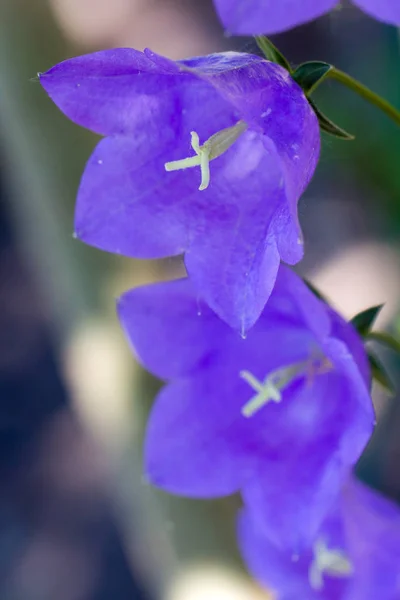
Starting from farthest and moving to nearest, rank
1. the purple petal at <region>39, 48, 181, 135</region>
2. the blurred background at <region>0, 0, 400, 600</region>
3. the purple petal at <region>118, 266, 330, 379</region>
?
the blurred background at <region>0, 0, 400, 600</region> → the purple petal at <region>118, 266, 330, 379</region> → the purple petal at <region>39, 48, 181, 135</region>

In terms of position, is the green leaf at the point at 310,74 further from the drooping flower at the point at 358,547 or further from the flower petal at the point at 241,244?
the drooping flower at the point at 358,547

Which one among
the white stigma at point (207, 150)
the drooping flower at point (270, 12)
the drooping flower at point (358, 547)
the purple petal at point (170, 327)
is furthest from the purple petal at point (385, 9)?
the drooping flower at point (358, 547)

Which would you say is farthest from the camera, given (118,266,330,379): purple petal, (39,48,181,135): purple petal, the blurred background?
the blurred background

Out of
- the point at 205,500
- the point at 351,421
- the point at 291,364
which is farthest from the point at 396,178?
the point at 351,421

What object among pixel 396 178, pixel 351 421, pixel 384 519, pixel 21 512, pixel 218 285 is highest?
pixel 218 285

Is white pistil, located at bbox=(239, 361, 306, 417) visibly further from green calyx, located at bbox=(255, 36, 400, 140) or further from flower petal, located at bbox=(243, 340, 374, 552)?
green calyx, located at bbox=(255, 36, 400, 140)

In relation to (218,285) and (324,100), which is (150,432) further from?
(324,100)

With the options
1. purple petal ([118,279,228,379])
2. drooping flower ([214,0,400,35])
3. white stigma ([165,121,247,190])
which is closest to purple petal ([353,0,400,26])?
drooping flower ([214,0,400,35])
